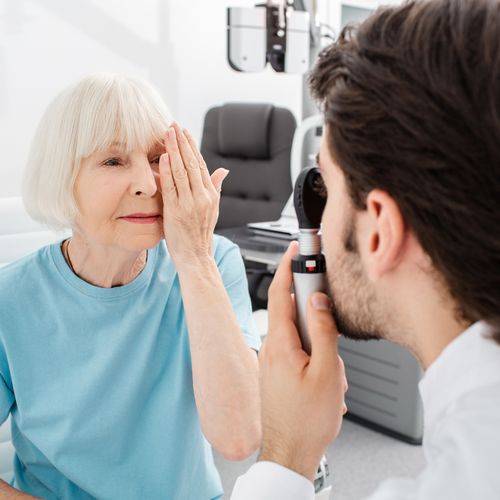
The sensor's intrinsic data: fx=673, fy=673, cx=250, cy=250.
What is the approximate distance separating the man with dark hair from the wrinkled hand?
1.25 ft

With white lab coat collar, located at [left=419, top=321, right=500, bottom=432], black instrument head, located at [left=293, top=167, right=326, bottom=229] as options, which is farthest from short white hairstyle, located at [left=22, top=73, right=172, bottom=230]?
white lab coat collar, located at [left=419, top=321, right=500, bottom=432]

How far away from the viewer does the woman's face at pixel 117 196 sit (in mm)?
1136

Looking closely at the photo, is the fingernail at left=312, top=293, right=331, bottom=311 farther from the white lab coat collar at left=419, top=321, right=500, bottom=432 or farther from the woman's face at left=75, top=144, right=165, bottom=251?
the woman's face at left=75, top=144, right=165, bottom=251

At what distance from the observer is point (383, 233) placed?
0.69 m

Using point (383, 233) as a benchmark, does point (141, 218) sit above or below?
below

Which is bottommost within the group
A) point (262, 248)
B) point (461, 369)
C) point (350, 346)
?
point (350, 346)

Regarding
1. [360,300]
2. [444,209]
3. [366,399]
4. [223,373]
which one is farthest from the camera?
[366,399]

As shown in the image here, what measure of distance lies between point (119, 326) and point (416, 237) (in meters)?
0.62

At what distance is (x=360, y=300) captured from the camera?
77 cm

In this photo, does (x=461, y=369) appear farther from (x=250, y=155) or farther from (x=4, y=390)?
(x=250, y=155)

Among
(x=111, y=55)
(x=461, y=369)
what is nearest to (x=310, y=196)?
(x=461, y=369)

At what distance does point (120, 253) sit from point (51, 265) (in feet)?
0.39

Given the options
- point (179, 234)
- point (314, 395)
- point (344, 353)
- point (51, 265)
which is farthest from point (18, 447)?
point (344, 353)

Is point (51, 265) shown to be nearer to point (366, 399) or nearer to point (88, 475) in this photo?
point (88, 475)
